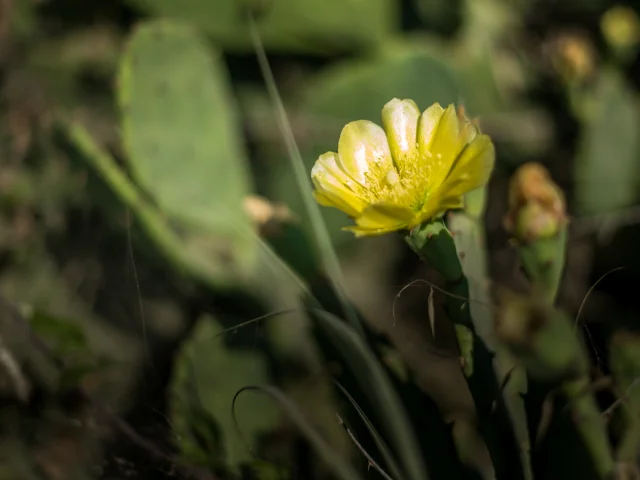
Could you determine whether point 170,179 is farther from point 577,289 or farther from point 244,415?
point 577,289

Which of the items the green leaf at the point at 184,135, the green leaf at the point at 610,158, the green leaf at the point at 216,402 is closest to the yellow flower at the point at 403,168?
the green leaf at the point at 216,402

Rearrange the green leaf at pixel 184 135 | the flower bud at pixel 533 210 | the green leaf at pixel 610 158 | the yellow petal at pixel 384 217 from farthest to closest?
1. the green leaf at pixel 610 158
2. the green leaf at pixel 184 135
3. the flower bud at pixel 533 210
4. the yellow petal at pixel 384 217

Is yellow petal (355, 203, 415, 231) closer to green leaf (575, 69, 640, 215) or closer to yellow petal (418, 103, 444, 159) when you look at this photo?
yellow petal (418, 103, 444, 159)

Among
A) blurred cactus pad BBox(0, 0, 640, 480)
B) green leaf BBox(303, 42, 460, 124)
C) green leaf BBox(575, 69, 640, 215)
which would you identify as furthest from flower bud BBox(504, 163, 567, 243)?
green leaf BBox(575, 69, 640, 215)

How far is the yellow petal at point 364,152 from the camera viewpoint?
0.53 metres

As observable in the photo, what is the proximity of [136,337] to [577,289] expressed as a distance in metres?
0.67

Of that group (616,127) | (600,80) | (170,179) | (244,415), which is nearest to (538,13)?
(600,80)

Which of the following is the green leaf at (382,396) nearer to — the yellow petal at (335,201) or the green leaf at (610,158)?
the yellow petal at (335,201)

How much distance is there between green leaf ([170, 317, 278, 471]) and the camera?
643mm

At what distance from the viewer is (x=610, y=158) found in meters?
1.16

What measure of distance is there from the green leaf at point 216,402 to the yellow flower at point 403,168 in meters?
0.25

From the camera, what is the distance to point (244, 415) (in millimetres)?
704

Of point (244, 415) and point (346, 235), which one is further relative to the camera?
point (346, 235)

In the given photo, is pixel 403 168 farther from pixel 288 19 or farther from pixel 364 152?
pixel 288 19
